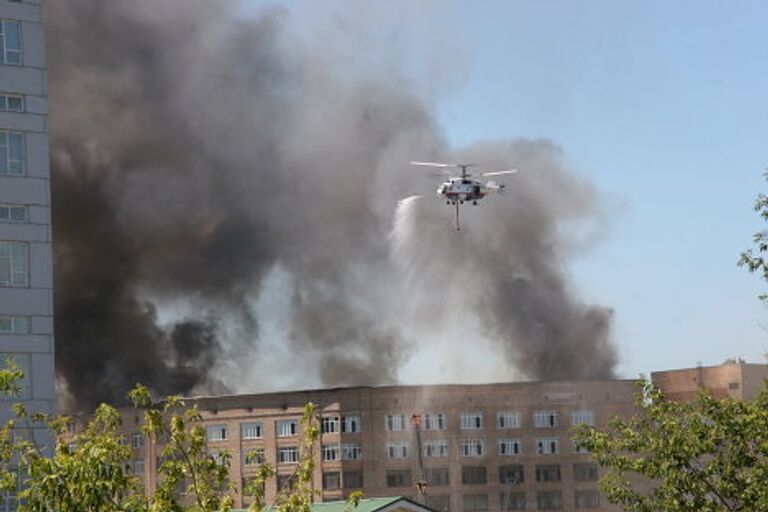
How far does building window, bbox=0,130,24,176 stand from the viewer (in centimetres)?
6322

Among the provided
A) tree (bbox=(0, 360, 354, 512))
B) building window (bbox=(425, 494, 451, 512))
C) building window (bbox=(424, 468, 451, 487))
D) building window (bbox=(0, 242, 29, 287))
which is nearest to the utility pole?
building window (bbox=(424, 468, 451, 487))

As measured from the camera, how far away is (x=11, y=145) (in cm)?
6344

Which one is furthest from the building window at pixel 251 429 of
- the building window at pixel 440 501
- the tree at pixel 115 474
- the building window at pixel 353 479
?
the tree at pixel 115 474

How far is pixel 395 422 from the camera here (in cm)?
14775

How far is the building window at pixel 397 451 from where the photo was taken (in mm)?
146375

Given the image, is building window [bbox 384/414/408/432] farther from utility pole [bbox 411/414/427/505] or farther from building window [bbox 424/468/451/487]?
building window [bbox 424/468/451/487]

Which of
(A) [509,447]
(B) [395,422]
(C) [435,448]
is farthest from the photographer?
(A) [509,447]

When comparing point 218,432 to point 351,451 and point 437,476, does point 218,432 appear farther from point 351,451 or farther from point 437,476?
point 437,476

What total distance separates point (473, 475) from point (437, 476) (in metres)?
3.37

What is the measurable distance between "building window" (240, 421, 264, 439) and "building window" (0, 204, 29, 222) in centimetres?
8350

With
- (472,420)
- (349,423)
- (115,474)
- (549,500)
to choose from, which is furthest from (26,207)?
(549,500)

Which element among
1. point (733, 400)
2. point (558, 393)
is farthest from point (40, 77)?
point (558, 393)

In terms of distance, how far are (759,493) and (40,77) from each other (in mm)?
35915

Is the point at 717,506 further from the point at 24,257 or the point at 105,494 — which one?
the point at 24,257
